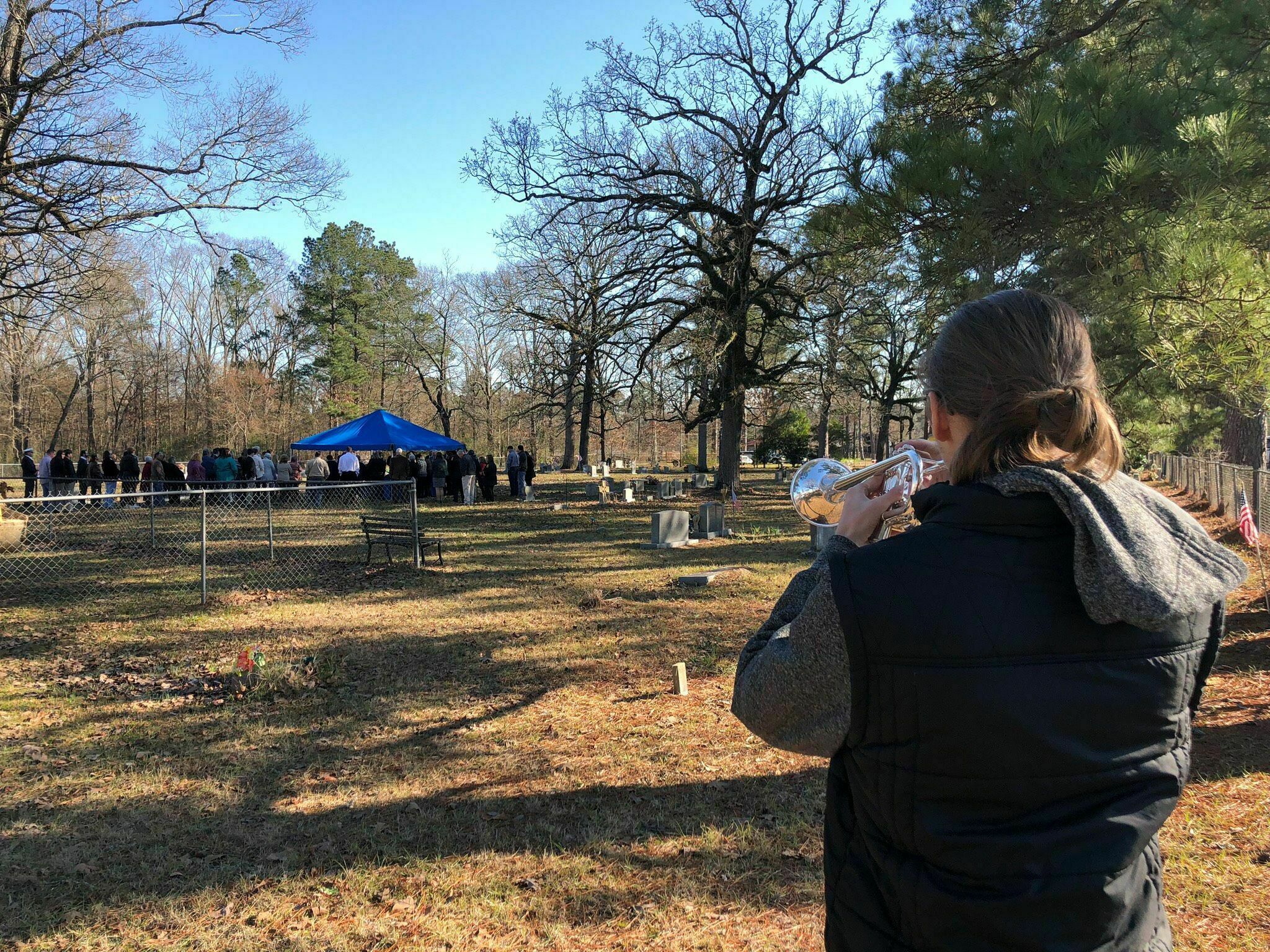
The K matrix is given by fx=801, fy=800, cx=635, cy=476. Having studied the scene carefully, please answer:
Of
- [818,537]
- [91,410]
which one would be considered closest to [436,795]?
[818,537]

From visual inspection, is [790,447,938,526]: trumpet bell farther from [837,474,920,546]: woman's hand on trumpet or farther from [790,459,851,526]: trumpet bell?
[837,474,920,546]: woman's hand on trumpet

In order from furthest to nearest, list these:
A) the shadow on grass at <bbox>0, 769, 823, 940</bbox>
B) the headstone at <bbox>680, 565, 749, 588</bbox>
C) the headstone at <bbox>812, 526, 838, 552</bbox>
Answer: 1. the headstone at <bbox>812, 526, 838, 552</bbox>
2. the headstone at <bbox>680, 565, 749, 588</bbox>
3. the shadow on grass at <bbox>0, 769, 823, 940</bbox>

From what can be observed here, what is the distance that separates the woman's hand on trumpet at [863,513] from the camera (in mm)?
1572

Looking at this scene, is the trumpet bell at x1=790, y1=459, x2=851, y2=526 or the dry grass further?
the dry grass

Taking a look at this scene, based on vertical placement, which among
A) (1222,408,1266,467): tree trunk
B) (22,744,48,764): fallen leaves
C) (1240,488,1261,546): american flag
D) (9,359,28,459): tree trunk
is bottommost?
(22,744,48,764): fallen leaves

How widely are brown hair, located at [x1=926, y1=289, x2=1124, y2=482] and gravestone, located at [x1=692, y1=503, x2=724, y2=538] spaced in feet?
47.0

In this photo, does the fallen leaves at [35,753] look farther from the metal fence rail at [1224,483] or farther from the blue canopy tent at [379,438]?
the blue canopy tent at [379,438]

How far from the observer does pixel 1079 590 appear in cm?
113

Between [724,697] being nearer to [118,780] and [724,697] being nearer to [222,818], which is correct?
[222,818]

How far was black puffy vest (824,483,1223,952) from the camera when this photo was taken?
1147 mm

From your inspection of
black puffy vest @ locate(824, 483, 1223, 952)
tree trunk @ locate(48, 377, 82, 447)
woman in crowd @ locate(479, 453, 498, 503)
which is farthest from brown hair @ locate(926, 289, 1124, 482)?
tree trunk @ locate(48, 377, 82, 447)

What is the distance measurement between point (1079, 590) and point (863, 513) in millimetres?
501

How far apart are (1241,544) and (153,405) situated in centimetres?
5319

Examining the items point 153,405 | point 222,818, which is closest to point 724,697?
point 222,818
